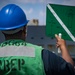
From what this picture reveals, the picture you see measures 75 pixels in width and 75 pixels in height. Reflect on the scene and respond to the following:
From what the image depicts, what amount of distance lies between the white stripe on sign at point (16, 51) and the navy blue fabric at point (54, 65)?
157 millimetres

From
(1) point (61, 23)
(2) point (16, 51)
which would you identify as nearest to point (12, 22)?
(2) point (16, 51)

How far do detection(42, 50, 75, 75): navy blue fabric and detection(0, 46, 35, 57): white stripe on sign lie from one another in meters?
0.16

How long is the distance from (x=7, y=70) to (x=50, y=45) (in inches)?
248

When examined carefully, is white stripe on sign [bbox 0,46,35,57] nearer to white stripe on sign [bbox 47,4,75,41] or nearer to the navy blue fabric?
the navy blue fabric

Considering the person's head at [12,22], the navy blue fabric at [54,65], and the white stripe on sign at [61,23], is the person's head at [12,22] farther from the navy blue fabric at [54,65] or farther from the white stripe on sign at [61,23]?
the white stripe on sign at [61,23]

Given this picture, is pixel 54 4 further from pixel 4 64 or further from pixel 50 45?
pixel 4 64

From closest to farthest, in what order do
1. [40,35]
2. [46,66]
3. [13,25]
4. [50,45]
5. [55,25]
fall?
[46,66]
[13,25]
[55,25]
[50,45]
[40,35]

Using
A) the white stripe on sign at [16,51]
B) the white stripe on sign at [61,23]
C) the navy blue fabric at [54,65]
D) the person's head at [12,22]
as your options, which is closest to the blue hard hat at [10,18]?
the person's head at [12,22]

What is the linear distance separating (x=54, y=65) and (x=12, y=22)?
500mm

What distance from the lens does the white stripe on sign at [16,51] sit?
302 cm

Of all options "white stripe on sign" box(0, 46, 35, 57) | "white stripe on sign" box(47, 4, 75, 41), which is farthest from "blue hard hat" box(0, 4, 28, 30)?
"white stripe on sign" box(47, 4, 75, 41)

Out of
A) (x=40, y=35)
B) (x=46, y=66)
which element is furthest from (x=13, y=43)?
(x=40, y=35)

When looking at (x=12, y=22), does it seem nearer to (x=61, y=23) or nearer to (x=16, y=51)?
(x=16, y=51)

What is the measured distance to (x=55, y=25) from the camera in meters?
6.45
